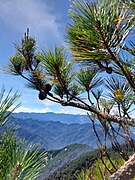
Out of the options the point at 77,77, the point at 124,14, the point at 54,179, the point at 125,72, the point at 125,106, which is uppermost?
the point at 124,14

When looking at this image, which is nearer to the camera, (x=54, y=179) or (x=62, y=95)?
(x=62, y=95)

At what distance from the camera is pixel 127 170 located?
821mm

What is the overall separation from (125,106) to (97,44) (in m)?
0.63

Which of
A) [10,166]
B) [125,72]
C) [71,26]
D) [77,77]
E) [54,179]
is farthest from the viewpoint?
[54,179]

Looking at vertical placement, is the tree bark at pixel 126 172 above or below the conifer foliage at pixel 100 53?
below

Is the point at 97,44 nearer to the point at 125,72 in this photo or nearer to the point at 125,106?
the point at 125,72

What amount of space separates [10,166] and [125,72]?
1.98 feet

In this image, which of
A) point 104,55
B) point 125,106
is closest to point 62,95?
point 125,106

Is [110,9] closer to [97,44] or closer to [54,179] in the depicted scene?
[97,44]

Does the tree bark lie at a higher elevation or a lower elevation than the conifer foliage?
lower

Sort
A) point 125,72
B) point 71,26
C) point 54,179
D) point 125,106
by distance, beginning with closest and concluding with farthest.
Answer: point 125,72, point 71,26, point 125,106, point 54,179

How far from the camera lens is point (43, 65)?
1.65 meters

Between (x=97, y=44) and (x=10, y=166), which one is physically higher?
(x=97, y=44)

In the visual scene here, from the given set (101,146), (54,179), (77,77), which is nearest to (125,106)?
(101,146)
